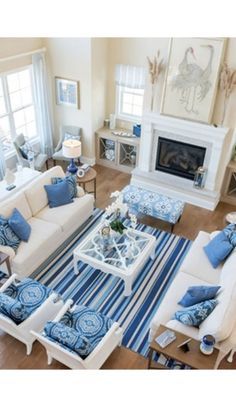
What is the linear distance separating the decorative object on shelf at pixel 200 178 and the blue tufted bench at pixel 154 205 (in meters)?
0.88

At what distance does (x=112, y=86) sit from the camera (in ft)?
24.1

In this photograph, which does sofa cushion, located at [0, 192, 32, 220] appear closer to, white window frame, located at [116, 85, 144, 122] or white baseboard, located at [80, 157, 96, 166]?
white baseboard, located at [80, 157, 96, 166]

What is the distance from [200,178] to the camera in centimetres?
656

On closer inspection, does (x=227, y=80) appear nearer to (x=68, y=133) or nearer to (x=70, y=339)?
(x=68, y=133)

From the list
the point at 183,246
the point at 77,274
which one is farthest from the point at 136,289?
the point at 183,246

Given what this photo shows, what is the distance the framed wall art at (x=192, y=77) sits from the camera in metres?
5.61

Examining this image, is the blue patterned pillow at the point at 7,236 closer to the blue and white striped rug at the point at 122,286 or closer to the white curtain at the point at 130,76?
the blue and white striped rug at the point at 122,286

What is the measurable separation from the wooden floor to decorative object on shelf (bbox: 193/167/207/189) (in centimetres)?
42

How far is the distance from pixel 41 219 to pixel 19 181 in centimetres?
99

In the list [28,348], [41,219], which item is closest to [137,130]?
[41,219]

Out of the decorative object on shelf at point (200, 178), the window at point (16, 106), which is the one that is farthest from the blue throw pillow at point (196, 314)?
→ the window at point (16, 106)

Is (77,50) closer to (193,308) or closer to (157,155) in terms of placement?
(157,155)

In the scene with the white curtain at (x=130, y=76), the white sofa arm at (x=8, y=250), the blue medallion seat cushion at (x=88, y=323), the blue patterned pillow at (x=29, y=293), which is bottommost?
the blue medallion seat cushion at (x=88, y=323)

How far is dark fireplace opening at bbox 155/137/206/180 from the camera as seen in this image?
6.56 meters
